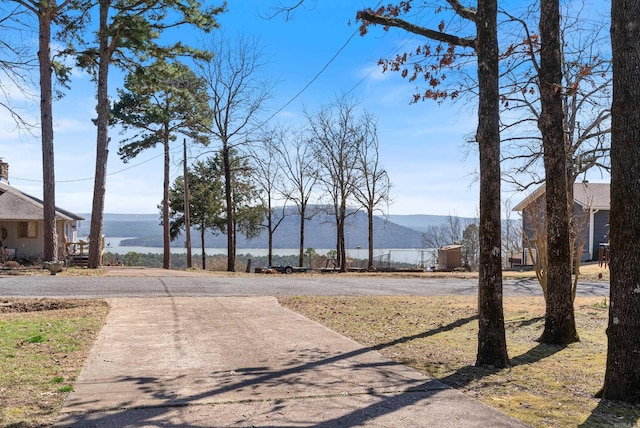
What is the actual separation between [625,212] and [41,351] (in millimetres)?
6660

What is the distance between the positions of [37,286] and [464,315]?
33.3 feet

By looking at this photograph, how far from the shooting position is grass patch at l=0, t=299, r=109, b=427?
473cm

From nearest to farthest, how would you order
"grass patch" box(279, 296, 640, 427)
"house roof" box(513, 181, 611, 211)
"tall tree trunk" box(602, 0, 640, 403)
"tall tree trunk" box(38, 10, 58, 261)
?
"grass patch" box(279, 296, 640, 427), "tall tree trunk" box(602, 0, 640, 403), "tall tree trunk" box(38, 10, 58, 261), "house roof" box(513, 181, 611, 211)

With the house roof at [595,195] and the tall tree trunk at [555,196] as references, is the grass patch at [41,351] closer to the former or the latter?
the tall tree trunk at [555,196]

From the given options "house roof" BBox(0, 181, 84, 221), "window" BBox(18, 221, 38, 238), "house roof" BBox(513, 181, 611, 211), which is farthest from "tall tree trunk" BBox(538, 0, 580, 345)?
"window" BBox(18, 221, 38, 238)

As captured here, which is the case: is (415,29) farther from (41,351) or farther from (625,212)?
(41,351)

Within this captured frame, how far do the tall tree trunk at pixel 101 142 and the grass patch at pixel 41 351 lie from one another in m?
10.8

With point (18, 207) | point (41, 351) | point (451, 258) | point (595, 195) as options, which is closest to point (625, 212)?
point (41, 351)

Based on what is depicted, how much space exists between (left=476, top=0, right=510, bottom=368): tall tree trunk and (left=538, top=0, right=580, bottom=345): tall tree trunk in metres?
2.04

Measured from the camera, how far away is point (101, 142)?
70.2ft

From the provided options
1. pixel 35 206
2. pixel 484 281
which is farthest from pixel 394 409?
pixel 35 206

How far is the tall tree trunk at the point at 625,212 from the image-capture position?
16.8ft

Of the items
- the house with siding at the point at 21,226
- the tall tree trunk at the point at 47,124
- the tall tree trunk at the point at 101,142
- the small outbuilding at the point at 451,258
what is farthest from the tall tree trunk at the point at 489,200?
the small outbuilding at the point at 451,258

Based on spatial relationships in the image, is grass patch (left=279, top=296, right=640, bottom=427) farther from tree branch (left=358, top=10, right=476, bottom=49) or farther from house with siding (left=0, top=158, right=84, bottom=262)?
house with siding (left=0, top=158, right=84, bottom=262)
